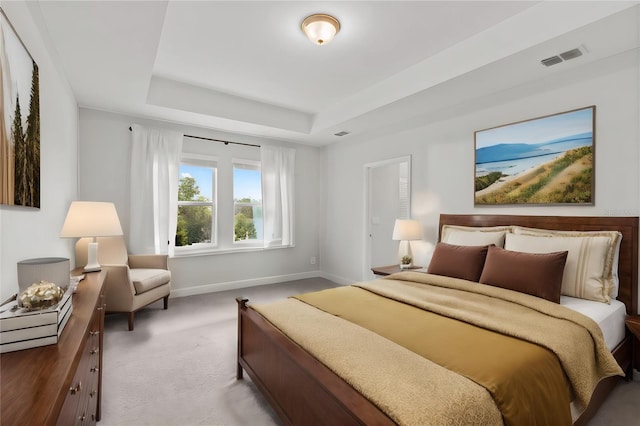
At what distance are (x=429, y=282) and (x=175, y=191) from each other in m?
3.41

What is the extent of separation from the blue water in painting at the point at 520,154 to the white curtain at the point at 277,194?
2927mm

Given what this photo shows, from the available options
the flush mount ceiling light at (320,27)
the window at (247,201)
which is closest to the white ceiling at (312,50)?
the flush mount ceiling light at (320,27)

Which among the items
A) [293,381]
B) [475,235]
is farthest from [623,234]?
[293,381]

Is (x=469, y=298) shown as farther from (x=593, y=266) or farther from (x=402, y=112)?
(x=402, y=112)

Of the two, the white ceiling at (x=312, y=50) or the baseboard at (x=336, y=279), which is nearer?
the white ceiling at (x=312, y=50)

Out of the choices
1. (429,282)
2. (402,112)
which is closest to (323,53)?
(402,112)

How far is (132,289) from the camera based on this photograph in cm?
318

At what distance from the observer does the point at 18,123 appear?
1553 mm

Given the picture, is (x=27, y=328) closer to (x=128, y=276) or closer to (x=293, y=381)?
(x=293, y=381)

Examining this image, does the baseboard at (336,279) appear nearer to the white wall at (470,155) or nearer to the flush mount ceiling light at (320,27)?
the white wall at (470,155)

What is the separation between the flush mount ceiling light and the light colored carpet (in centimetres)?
271

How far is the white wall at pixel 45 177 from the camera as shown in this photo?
1500 millimetres

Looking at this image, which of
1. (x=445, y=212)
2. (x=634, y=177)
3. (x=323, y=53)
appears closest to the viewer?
(x=634, y=177)

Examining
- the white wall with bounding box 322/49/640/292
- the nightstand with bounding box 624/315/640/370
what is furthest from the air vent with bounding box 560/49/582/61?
the nightstand with bounding box 624/315/640/370
